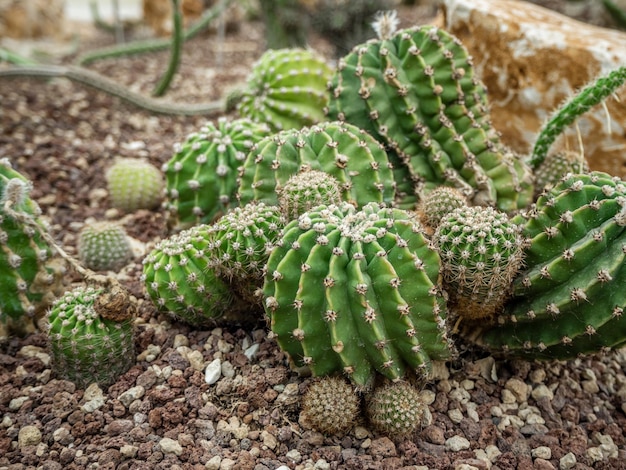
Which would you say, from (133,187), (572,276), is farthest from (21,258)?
(572,276)

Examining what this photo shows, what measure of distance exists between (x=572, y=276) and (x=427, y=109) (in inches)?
43.5

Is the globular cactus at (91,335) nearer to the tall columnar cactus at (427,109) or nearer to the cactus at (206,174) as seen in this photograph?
the cactus at (206,174)

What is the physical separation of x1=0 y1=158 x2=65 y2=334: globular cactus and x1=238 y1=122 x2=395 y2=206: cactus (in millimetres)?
940

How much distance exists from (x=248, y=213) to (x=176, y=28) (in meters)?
3.03

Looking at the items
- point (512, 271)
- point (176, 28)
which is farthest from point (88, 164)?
point (512, 271)

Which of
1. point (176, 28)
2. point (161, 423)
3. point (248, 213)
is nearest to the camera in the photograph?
point (161, 423)

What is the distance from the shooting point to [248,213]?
2555 mm

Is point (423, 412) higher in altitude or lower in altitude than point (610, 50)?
lower

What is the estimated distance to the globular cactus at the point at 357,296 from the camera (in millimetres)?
2109

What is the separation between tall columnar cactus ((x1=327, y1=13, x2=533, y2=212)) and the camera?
297 cm

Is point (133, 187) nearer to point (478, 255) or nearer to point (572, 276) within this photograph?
point (478, 255)

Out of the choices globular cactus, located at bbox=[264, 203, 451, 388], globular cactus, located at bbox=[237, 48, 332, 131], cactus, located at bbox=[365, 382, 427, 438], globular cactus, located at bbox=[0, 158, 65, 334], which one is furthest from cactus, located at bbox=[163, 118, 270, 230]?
cactus, located at bbox=[365, 382, 427, 438]

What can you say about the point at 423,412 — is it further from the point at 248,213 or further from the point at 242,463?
the point at 248,213

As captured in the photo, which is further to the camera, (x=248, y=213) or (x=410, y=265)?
(x=248, y=213)
